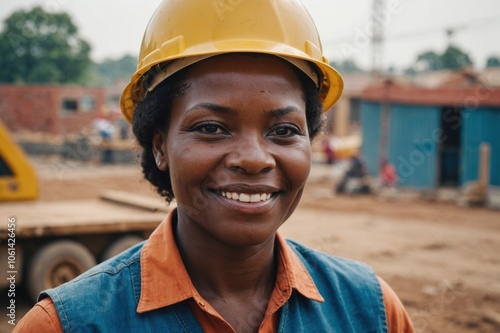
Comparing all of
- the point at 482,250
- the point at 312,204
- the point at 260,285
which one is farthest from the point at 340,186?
the point at 260,285

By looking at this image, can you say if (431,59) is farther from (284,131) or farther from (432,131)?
(284,131)

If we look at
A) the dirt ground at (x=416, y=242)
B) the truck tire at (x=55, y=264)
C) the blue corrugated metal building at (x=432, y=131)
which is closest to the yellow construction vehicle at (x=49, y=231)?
the truck tire at (x=55, y=264)

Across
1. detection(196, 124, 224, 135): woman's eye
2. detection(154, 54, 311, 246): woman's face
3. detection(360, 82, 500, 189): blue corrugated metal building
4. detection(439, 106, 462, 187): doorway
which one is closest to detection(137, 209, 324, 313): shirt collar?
detection(154, 54, 311, 246): woman's face

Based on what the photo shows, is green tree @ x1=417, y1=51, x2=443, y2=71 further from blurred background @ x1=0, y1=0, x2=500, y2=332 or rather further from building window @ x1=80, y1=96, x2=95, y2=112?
building window @ x1=80, y1=96, x2=95, y2=112

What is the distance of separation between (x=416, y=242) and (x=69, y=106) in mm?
24542

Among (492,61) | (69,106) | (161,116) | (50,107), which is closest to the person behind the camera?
(161,116)

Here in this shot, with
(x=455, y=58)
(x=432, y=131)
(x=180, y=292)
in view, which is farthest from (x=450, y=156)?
(x=455, y=58)

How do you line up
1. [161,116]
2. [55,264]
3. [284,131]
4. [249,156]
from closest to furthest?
[249,156] < [284,131] < [161,116] < [55,264]

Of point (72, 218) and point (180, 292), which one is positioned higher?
point (180, 292)

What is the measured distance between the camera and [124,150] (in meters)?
22.5

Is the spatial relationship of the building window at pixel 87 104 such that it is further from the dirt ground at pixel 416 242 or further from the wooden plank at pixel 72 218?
the wooden plank at pixel 72 218

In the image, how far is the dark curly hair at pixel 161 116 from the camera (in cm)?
183

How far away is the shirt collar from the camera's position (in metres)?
1.68

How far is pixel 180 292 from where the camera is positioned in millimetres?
1699
